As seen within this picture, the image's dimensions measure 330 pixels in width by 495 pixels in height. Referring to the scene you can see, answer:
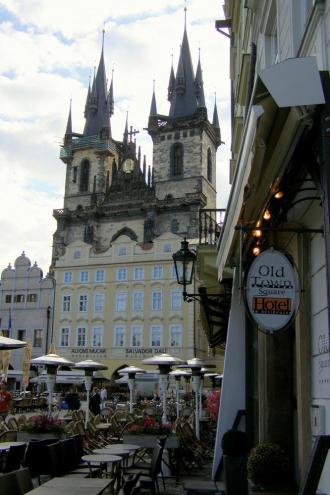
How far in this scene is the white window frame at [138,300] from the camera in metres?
49.7

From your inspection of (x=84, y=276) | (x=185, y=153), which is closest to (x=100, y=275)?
(x=84, y=276)

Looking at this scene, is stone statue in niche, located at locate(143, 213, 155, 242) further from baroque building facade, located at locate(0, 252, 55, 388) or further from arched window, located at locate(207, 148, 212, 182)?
baroque building facade, located at locate(0, 252, 55, 388)

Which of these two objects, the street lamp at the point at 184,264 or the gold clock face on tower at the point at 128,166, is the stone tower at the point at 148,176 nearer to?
the gold clock face on tower at the point at 128,166

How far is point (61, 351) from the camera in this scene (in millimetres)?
51594

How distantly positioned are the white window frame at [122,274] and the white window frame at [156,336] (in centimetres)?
471

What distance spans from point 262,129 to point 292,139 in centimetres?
17

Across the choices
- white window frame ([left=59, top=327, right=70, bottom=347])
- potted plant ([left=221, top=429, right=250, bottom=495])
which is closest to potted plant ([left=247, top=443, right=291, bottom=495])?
potted plant ([left=221, top=429, right=250, bottom=495])

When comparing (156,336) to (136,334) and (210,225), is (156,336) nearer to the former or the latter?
(136,334)

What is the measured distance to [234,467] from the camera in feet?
18.1

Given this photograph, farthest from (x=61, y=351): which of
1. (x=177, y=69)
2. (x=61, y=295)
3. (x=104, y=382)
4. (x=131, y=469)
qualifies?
(x=131, y=469)

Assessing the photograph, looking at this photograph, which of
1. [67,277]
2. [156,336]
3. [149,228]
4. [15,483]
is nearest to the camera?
[15,483]

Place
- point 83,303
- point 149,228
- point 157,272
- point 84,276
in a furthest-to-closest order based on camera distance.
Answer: point 149,228
point 84,276
point 83,303
point 157,272

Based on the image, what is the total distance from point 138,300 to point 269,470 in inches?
1703

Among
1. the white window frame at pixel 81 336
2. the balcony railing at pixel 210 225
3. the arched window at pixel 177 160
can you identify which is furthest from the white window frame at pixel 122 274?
the balcony railing at pixel 210 225
